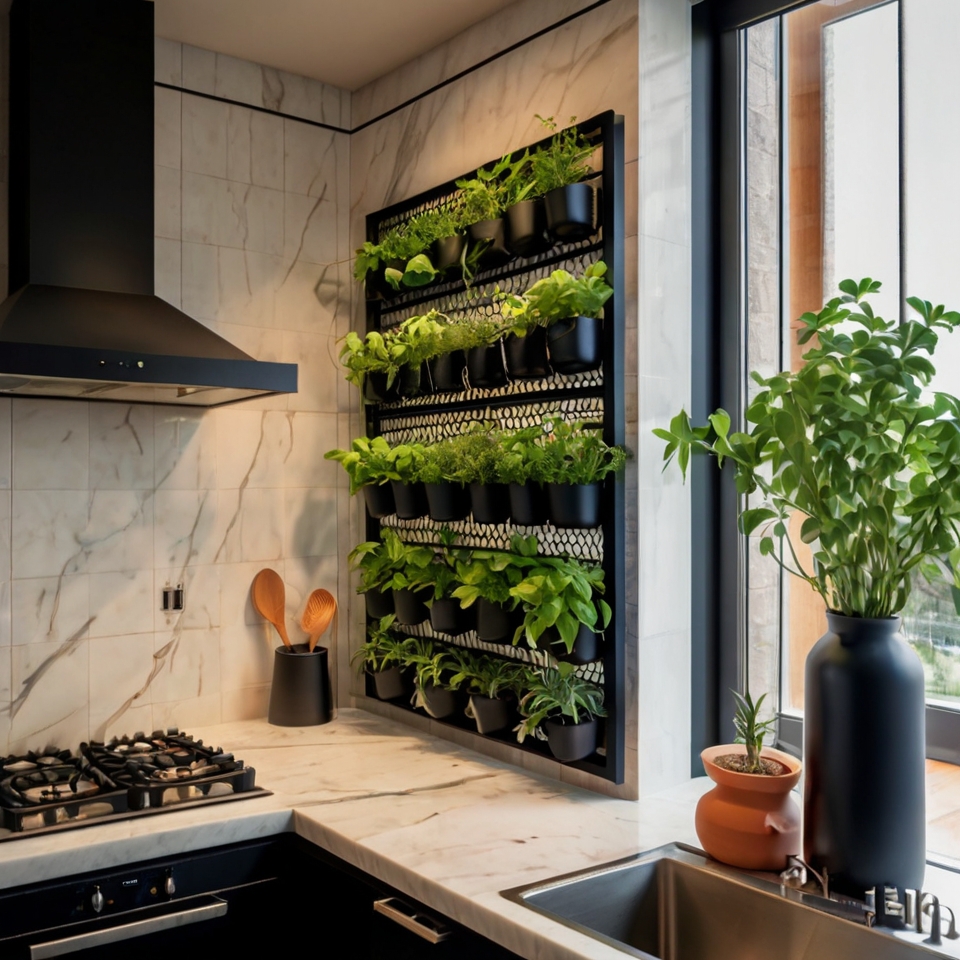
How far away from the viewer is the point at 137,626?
2344 mm

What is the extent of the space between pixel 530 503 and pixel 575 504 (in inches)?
5.0

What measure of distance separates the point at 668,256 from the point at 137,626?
152 cm

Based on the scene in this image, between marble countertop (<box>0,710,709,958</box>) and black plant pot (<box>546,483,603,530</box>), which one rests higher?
black plant pot (<box>546,483,603,530</box>)

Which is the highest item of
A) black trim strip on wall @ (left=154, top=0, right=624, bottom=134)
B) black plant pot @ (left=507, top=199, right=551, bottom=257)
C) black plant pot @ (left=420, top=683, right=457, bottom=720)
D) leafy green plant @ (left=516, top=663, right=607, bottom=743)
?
black trim strip on wall @ (left=154, top=0, right=624, bottom=134)

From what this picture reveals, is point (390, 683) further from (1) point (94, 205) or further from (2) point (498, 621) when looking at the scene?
(1) point (94, 205)

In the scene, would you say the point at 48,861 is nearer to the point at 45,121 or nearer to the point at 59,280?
the point at 59,280

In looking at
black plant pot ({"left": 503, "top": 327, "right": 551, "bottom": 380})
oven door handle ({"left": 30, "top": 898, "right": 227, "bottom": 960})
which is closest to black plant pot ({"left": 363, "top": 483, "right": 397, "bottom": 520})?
black plant pot ({"left": 503, "top": 327, "right": 551, "bottom": 380})

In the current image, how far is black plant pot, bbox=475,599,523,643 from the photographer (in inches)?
80.4

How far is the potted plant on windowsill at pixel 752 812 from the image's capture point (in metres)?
1.56

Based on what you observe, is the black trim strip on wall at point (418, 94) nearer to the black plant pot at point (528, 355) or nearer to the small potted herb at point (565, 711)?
the black plant pot at point (528, 355)

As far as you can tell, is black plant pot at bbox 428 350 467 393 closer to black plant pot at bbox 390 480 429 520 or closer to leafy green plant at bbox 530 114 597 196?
black plant pot at bbox 390 480 429 520

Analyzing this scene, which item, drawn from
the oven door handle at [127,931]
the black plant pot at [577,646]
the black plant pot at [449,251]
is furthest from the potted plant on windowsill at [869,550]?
the oven door handle at [127,931]

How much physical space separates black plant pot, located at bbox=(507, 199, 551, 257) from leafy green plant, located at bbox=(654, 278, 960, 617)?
66 centimetres

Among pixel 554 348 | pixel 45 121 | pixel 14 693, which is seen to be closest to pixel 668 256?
pixel 554 348
